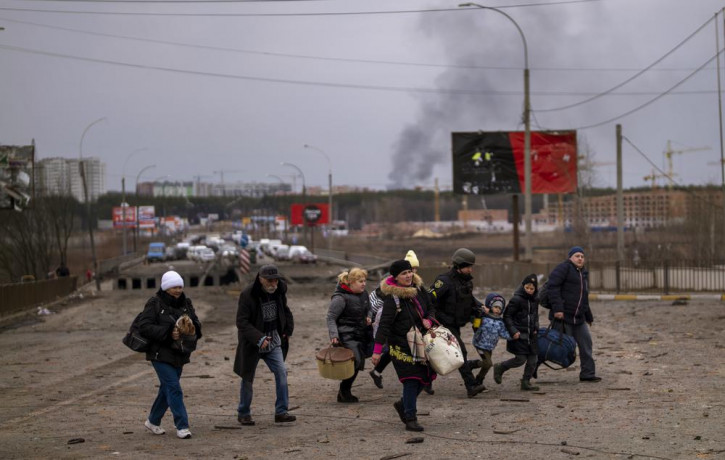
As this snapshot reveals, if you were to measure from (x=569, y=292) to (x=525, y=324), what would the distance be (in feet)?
3.38

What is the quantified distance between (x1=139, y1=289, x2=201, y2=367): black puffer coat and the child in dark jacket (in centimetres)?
422

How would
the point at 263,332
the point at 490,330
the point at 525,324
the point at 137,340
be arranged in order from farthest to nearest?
the point at 525,324, the point at 490,330, the point at 263,332, the point at 137,340

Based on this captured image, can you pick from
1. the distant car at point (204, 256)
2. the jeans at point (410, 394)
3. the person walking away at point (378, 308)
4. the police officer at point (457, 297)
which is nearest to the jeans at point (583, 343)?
the police officer at point (457, 297)

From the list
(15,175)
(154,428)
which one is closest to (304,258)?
(15,175)

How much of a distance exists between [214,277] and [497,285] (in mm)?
28971

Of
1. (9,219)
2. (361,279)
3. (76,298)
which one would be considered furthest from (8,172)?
(361,279)

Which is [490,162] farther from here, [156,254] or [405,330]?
[156,254]

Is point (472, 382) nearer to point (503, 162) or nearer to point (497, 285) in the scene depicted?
point (497, 285)

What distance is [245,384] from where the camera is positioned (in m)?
10.1

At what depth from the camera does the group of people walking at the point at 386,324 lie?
9312 millimetres

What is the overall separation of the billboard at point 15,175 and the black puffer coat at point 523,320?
29810 mm

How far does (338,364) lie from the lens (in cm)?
1108

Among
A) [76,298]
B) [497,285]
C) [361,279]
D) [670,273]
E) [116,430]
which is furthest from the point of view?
[76,298]

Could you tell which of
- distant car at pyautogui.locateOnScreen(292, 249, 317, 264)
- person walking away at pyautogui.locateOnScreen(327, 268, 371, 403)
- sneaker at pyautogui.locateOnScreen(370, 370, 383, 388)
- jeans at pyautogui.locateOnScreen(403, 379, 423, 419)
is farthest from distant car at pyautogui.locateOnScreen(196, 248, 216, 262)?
jeans at pyautogui.locateOnScreen(403, 379, 423, 419)
